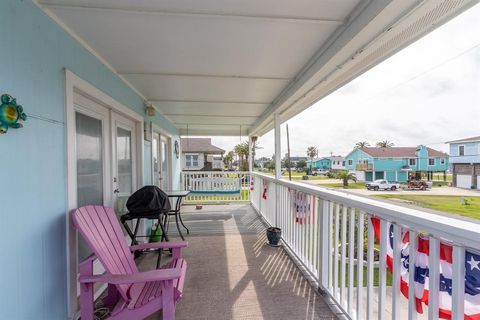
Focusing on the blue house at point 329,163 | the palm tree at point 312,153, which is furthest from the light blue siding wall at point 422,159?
the palm tree at point 312,153

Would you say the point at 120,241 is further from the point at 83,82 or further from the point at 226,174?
the point at 226,174

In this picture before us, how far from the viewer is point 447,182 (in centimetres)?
96

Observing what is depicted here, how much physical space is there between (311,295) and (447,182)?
5.86 feet

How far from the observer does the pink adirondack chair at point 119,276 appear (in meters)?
1.61

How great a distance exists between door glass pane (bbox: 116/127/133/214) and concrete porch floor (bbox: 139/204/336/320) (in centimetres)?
82

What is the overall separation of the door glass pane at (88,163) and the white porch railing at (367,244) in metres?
2.18

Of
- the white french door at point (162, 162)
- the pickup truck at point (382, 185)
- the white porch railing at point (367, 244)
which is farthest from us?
the white french door at point (162, 162)

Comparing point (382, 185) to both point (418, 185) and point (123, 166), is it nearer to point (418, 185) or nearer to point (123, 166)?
point (418, 185)

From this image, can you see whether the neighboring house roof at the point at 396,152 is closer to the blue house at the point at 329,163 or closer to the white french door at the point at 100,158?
the blue house at the point at 329,163

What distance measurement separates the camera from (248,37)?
6.61 ft

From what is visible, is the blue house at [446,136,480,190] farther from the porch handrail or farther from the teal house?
the teal house

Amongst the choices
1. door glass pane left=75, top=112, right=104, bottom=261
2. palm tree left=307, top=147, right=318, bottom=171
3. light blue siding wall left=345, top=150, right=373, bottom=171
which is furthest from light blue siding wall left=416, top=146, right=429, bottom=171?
door glass pane left=75, top=112, right=104, bottom=261

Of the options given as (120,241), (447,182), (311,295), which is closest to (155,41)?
(120,241)

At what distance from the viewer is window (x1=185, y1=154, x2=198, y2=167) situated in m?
20.0
